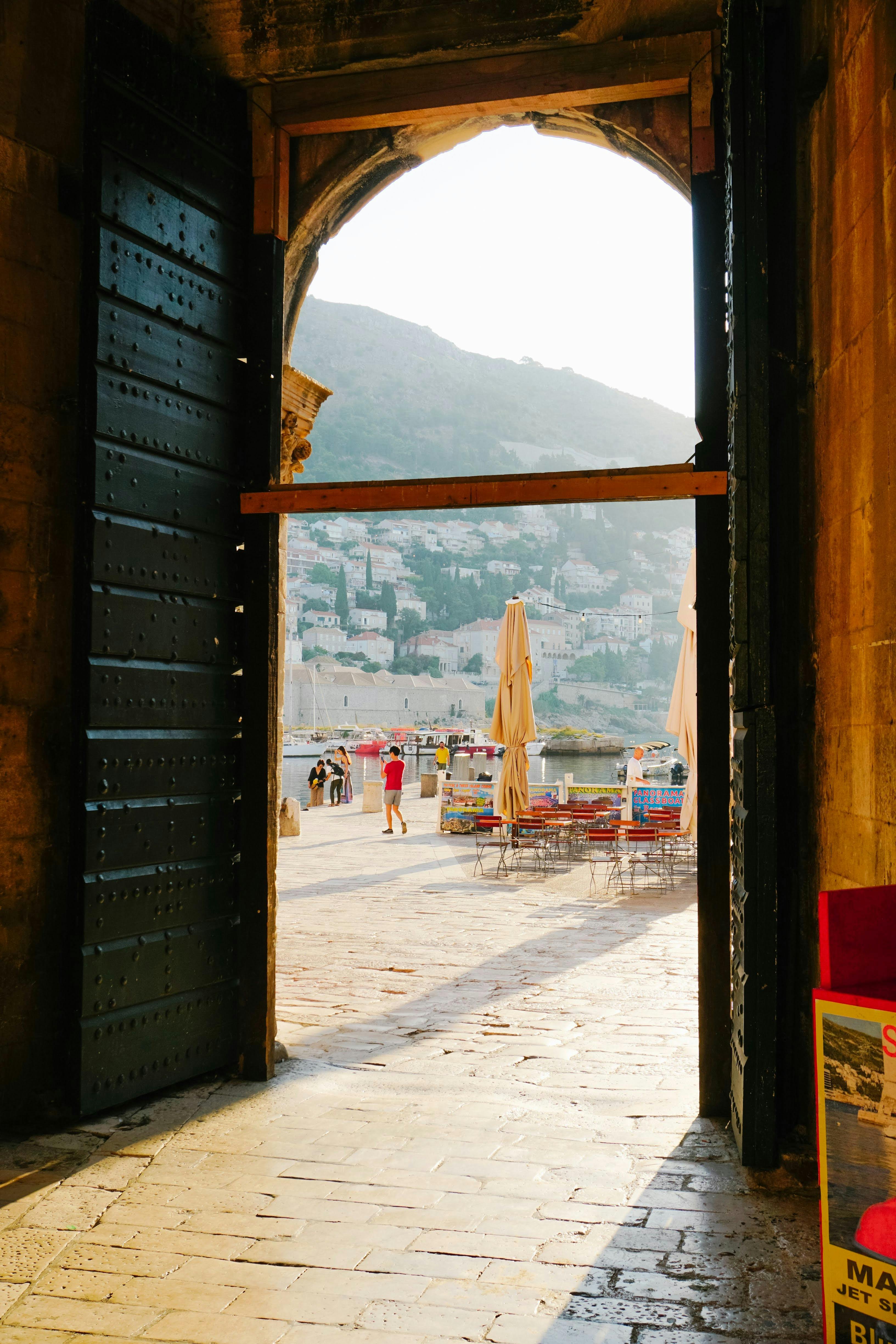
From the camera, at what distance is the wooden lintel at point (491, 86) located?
4418 mm

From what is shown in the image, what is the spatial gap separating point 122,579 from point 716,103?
10.4ft

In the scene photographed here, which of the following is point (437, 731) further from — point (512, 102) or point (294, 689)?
point (512, 102)

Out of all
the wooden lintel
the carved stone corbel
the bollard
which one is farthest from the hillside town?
the wooden lintel

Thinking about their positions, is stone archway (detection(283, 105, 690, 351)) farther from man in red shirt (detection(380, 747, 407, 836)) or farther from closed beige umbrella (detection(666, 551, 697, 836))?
man in red shirt (detection(380, 747, 407, 836))

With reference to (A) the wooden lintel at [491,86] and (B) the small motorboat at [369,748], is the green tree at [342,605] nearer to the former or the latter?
(B) the small motorboat at [369,748]

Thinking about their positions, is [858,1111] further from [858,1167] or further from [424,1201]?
[424,1201]

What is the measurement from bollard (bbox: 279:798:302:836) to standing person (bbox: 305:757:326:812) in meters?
5.84

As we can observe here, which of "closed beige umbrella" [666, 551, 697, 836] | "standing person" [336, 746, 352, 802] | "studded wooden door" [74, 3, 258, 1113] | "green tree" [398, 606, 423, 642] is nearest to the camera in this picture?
"studded wooden door" [74, 3, 258, 1113]

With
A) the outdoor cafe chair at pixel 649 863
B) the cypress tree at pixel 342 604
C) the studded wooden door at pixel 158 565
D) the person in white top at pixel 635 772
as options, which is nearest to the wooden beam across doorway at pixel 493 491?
the studded wooden door at pixel 158 565

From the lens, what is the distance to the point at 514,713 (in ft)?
37.0

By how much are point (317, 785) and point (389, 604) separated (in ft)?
423

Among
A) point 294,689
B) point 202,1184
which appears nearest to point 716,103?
point 202,1184

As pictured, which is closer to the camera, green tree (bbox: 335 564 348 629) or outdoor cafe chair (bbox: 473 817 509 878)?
outdoor cafe chair (bbox: 473 817 509 878)

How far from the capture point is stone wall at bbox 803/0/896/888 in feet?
9.32
